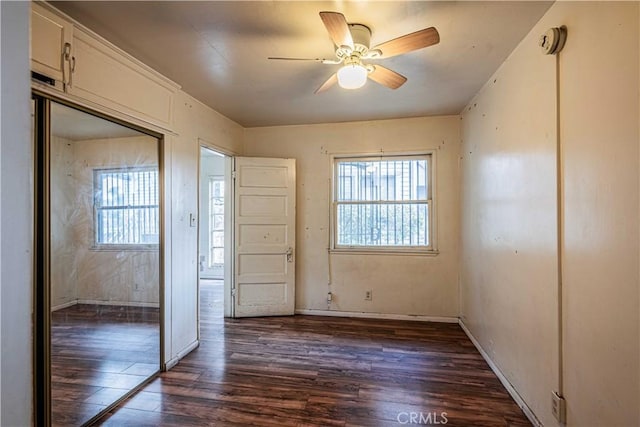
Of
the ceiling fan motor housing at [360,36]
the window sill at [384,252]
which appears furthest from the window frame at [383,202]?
the ceiling fan motor housing at [360,36]

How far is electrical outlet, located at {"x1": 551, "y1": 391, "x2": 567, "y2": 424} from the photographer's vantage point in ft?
5.42

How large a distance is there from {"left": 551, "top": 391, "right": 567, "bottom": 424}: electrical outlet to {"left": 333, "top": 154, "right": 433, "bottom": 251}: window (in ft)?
7.21

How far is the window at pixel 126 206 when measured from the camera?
2.13 meters

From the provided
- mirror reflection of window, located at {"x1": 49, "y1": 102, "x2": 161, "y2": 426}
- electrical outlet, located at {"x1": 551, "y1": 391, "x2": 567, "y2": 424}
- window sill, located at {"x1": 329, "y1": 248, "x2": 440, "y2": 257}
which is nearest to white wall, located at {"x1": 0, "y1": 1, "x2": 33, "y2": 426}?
mirror reflection of window, located at {"x1": 49, "y1": 102, "x2": 161, "y2": 426}

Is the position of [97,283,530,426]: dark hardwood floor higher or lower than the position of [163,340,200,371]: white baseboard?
lower

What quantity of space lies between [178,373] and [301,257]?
1943 millimetres

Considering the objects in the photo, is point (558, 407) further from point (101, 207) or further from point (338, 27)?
point (101, 207)

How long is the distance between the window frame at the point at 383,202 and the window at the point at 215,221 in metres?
3.34

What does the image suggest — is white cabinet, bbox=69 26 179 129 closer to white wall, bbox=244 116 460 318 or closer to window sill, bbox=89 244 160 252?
window sill, bbox=89 244 160 252

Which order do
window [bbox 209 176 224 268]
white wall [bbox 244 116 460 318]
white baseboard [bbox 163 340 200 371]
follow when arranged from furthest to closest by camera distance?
window [bbox 209 176 224 268], white wall [bbox 244 116 460 318], white baseboard [bbox 163 340 200 371]

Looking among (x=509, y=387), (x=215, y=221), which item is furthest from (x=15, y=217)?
(x=215, y=221)

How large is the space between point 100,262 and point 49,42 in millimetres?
1351

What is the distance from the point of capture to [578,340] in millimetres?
1534

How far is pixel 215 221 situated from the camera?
6.56 m
